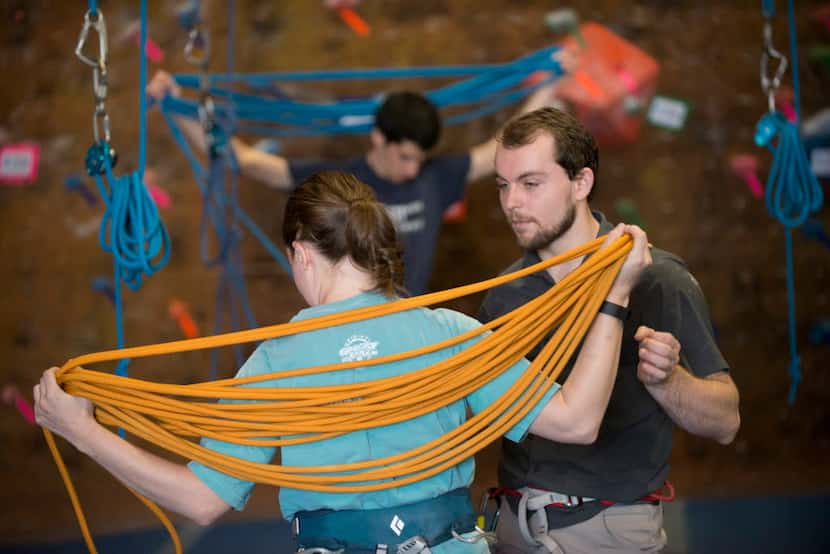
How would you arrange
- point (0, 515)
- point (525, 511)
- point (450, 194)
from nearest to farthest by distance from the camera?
point (525, 511) < point (450, 194) < point (0, 515)

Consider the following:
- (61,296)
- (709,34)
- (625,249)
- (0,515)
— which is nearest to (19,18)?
(61,296)

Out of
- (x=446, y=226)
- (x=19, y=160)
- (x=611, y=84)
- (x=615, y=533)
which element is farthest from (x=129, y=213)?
(x=611, y=84)

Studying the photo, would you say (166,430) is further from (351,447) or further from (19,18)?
(19,18)

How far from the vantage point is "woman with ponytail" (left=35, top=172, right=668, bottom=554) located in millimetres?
1905

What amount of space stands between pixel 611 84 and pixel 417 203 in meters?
1.62

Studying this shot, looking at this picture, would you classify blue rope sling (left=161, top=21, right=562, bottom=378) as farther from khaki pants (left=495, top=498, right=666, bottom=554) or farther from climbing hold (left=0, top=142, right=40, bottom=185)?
khaki pants (left=495, top=498, right=666, bottom=554)

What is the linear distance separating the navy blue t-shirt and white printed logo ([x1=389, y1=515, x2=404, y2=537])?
7.58 ft

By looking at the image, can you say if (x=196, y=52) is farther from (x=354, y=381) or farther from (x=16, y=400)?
(x=354, y=381)

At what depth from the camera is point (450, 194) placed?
14.4ft

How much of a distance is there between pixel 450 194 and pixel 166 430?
2.57 m

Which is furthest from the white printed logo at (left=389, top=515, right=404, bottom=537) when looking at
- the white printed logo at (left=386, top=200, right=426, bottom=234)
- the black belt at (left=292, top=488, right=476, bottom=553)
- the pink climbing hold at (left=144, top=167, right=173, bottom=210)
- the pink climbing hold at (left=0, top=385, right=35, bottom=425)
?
the pink climbing hold at (left=0, top=385, right=35, bottom=425)

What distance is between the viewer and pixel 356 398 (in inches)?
77.0

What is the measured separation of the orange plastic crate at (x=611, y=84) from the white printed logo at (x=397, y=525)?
12.0 feet

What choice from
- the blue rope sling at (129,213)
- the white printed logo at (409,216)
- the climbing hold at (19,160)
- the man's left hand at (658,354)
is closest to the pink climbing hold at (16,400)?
the climbing hold at (19,160)
